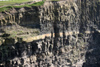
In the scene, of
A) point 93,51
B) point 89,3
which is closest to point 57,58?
point 93,51

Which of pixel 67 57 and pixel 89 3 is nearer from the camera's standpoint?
pixel 67 57

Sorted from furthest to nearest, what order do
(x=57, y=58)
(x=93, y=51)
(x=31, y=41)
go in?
(x=93, y=51) < (x=57, y=58) < (x=31, y=41)

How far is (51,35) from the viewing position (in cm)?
2392

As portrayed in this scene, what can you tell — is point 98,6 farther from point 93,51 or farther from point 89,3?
point 93,51

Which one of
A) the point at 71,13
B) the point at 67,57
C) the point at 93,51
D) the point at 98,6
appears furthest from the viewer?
the point at 98,6

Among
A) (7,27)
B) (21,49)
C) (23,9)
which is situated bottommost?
(21,49)

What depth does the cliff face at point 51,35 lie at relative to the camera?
18203 mm

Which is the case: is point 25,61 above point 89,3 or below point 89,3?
below

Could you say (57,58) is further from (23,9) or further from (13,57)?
(23,9)

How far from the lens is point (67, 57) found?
25.9 m

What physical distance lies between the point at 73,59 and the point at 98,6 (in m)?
16.6

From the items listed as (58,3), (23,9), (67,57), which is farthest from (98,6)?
(23,9)

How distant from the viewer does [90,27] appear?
33.1 meters

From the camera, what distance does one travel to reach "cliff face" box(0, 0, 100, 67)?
18.2 meters
